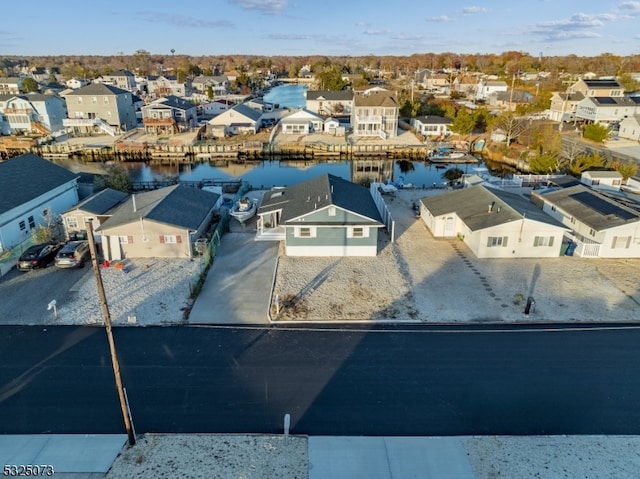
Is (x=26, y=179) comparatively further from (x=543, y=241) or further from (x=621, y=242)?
(x=621, y=242)

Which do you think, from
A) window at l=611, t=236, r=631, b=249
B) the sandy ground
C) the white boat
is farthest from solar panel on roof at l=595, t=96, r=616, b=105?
the white boat

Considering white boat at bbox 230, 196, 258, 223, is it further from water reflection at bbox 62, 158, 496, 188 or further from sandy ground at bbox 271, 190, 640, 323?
water reflection at bbox 62, 158, 496, 188

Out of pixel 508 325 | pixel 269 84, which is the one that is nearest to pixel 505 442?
pixel 508 325

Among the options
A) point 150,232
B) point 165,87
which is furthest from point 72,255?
point 165,87

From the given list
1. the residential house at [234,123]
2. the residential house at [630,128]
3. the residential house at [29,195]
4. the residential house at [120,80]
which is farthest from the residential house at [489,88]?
the residential house at [29,195]

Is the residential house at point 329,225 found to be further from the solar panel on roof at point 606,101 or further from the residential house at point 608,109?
the solar panel on roof at point 606,101
